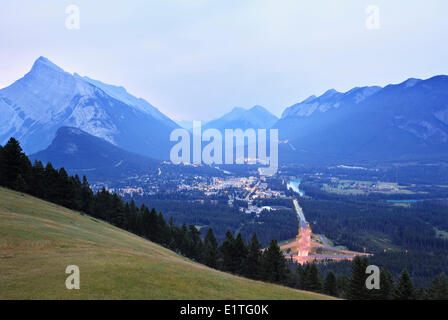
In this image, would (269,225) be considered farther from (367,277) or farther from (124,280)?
(124,280)

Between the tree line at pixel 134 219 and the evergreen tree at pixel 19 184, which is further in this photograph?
the evergreen tree at pixel 19 184

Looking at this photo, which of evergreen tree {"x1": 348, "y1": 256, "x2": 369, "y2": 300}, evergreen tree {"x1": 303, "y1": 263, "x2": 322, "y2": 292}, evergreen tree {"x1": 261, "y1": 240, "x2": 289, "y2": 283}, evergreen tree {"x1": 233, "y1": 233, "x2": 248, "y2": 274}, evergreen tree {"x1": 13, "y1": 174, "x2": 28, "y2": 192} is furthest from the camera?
evergreen tree {"x1": 13, "y1": 174, "x2": 28, "y2": 192}

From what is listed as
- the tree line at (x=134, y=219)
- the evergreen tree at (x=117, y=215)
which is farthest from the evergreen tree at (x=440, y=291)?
the evergreen tree at (x=117, y=215)

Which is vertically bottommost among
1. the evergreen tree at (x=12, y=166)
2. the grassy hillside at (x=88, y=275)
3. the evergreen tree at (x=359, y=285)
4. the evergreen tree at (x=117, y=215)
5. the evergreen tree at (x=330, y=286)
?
the evergreen tree at (x=330, y=286)

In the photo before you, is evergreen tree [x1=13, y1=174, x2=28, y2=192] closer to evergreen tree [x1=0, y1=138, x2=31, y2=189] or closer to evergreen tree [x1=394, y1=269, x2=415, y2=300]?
evergreen tree [x1=0, y1=138, x2=31, y2=189]

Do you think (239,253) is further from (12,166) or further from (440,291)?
(12,166)

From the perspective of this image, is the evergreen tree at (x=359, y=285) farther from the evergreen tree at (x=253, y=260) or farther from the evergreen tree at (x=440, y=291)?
the evergreen tree at (x=253, y=260)

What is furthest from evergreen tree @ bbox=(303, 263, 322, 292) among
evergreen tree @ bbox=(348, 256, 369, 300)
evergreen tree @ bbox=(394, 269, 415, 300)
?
evergreen tree @ bbox=(394, 269, 415, 300)

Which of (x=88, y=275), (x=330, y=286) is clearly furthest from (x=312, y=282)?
(x=88, y=275)
